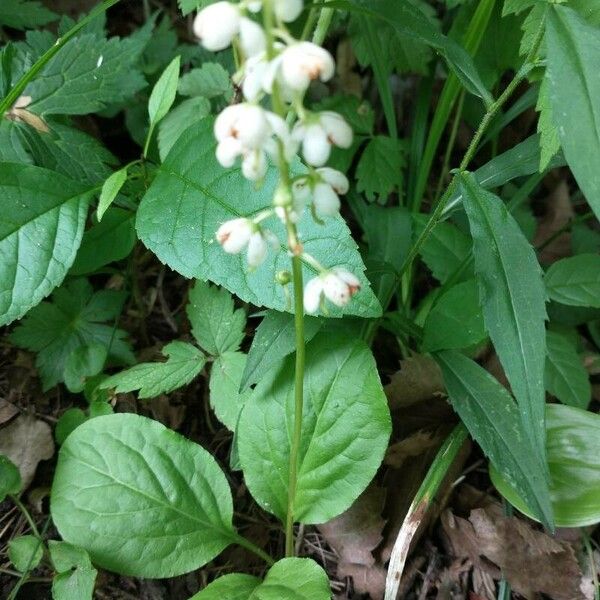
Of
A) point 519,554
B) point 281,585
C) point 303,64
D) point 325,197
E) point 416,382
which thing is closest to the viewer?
point 303,64

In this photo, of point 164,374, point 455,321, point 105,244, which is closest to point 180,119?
point 105,244

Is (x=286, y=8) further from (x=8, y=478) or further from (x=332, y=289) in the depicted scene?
(x=8, y=478)

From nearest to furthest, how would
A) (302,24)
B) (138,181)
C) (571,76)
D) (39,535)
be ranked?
1. (571,76)
2. (39,535)
3. (138,181)
4. (302,24)

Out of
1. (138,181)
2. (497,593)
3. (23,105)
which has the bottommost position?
(497,593)

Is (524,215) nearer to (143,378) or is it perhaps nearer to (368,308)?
(368,308)

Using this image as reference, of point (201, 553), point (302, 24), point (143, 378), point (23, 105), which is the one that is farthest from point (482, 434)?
point (23, 105)

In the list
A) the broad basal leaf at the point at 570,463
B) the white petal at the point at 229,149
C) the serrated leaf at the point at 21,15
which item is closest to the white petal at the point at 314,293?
the white petal at the point at 229,149

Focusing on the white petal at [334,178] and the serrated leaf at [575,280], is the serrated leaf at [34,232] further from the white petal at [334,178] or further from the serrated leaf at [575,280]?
the serrated leaf at [575,280]
